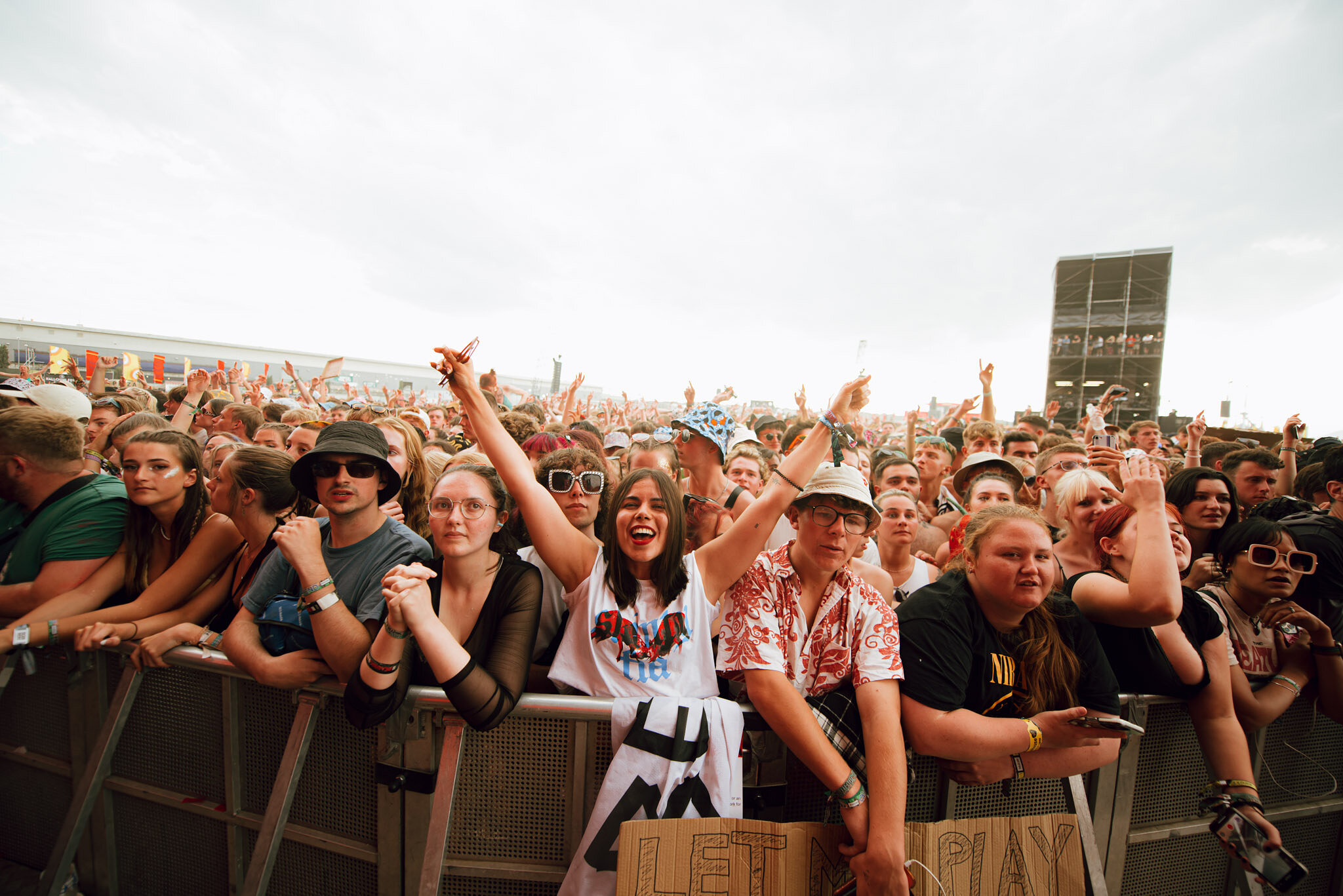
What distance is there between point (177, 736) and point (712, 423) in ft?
10.2

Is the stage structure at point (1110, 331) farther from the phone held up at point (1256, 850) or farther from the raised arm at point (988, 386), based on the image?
the phone held up at point (1256, 850)

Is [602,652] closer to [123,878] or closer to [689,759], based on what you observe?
[689,759]

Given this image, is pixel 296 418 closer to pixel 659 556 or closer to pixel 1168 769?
pixel 659 556

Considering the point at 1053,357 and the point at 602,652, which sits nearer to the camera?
the point at 602,652

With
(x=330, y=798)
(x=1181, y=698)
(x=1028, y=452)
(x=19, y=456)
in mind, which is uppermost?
(x=1028, y=452)

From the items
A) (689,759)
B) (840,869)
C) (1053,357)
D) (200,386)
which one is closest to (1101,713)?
(840,869)

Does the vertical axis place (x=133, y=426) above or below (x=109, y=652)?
above

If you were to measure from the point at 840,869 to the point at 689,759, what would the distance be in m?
0.66

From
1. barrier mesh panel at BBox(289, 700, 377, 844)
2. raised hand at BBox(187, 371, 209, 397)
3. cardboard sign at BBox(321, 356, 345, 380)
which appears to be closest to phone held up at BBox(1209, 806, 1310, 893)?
barrier mesh panel at BBox(289, 700, 377, 844)

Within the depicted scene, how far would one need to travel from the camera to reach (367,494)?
2240 millimetres

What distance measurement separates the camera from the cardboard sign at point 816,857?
1729 millimetres

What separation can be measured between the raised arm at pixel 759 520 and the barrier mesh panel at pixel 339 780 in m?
1.40

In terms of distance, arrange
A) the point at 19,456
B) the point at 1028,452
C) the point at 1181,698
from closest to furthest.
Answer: the point at 1181,698
the point at 19,456
the point at 1028,452

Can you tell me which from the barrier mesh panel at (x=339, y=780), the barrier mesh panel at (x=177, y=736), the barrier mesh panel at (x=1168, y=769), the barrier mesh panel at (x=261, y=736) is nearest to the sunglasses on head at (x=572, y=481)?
the barrier mesh panel at (x=339, y=780)
